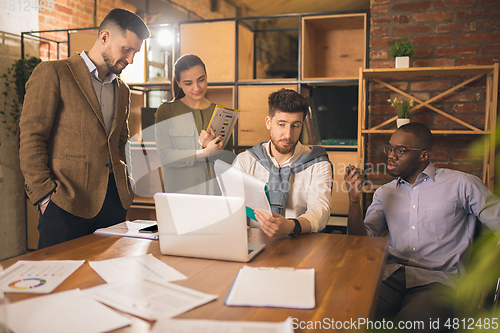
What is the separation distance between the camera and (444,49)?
106 inches

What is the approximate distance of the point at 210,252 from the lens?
1.13 m

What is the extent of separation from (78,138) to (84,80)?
26cm

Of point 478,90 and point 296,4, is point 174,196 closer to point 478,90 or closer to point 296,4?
point 478,90

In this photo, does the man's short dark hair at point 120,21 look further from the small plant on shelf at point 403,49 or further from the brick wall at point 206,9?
the brick wall at point 206,9

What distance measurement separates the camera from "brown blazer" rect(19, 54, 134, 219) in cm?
155

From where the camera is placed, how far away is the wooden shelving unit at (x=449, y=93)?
239 cm

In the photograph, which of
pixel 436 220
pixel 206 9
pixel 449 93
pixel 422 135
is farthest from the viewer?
pixel 206 9

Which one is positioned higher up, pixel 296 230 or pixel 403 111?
pixel 403 111

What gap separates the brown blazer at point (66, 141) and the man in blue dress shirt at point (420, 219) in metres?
1.11

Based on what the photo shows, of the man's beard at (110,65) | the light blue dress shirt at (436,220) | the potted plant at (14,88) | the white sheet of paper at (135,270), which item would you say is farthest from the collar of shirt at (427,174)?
the potted plant at (14,88)

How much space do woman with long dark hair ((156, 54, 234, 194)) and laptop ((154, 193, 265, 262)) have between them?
1.06 meters

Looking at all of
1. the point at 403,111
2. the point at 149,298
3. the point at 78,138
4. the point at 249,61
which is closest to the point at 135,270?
the point at 149,298

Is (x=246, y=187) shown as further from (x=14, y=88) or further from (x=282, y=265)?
(x=14, y=88)

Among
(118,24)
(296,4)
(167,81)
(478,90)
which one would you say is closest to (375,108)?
(478,90)
